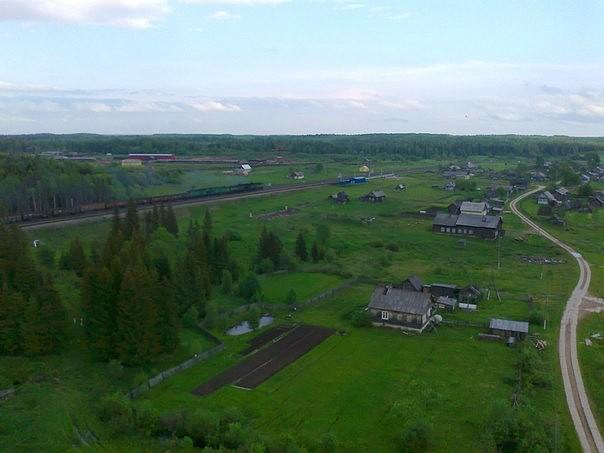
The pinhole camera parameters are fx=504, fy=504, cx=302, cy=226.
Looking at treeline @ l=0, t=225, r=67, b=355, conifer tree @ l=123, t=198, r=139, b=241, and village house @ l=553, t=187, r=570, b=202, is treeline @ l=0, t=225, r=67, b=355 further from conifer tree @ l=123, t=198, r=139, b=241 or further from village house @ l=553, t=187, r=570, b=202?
village house @ l=553, t=187, r=570, b=202

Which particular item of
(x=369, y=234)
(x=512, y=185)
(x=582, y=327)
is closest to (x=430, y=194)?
(x=512, y=185)

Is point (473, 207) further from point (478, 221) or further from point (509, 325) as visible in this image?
point (509, 325)

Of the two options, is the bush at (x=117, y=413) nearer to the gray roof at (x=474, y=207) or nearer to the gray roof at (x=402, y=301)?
the gray roof at (x=402, y=301)

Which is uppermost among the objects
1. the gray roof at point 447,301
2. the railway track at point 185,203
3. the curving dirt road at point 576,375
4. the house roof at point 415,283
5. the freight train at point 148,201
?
the freight train at point 148,201

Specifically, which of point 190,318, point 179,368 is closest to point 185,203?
point 190,318

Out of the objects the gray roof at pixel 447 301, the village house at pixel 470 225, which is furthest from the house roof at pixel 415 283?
the village house at pixel 470 225

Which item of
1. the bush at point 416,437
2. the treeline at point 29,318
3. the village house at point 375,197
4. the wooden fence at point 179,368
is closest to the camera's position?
the bush at point 416,437
